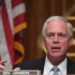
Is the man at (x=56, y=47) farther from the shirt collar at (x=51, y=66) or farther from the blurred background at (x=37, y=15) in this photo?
the blurred background at (x=37, y=15)

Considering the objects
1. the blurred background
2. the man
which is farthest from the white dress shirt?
the blurred background

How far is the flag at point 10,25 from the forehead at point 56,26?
1.10 metres

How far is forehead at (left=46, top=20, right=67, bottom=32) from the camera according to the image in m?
2.99

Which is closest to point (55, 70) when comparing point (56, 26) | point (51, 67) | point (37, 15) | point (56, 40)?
point (51, 67)

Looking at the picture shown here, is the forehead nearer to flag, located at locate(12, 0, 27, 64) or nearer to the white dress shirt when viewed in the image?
the white dress shirt

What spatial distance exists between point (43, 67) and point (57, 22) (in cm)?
30

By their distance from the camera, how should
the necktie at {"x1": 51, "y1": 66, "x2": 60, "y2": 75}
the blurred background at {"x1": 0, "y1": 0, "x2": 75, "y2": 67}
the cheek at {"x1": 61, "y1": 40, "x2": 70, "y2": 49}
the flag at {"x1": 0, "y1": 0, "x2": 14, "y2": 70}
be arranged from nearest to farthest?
1. the necktie at {"x1": 51, "y1": 66, "x2": 60, "y2": 75}
2. the cheek at {"x1": 61, "y1": 40, "x2": 70, "y2": 49}
3. the flag at {"x1": 0, "y1": 0, "x2": 14, "y2": 70}
4. the blurred background at {"x1": 0, "y1": 0, "x2": 75, "y2": 67}

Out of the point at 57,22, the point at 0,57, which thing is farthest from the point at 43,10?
the point at 57,22

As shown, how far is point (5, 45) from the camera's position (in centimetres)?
414

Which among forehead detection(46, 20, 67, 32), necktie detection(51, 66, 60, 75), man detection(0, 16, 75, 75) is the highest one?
forehead detection(46, 20, 67, 32)

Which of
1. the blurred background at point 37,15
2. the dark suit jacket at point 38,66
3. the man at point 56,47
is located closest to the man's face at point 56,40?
the man at point 56,47

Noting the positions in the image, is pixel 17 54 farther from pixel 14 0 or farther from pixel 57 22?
pixel 57 22

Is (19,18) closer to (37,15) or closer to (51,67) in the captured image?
(37,15)

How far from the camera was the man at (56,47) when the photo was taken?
294 centimetres
